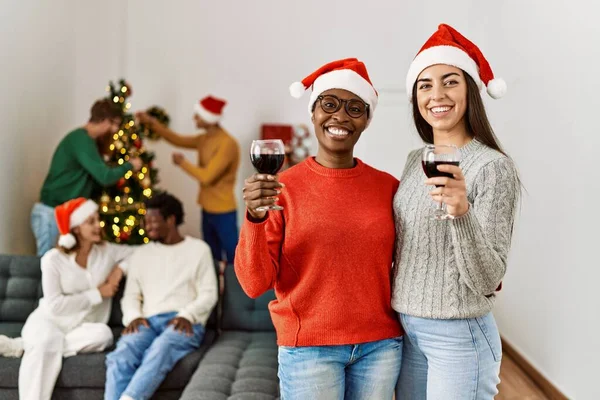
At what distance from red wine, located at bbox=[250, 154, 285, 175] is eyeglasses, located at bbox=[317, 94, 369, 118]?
1.01 feet

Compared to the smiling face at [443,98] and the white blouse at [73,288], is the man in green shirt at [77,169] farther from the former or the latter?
the smiling face at [443,98]

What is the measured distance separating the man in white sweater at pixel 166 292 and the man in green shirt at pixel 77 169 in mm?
1155

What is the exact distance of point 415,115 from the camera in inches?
79.7

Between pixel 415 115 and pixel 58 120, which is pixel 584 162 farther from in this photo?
pixel 58 120

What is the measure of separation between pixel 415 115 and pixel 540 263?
2.25 meters

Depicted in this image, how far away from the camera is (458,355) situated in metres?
1.73

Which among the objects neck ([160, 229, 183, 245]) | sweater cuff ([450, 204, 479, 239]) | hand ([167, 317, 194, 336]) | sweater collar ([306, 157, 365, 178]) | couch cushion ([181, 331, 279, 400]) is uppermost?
sweater collar ([306, 157, 365, 178])

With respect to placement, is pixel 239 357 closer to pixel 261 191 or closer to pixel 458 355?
pixel 458 355

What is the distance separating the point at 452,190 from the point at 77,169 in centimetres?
373

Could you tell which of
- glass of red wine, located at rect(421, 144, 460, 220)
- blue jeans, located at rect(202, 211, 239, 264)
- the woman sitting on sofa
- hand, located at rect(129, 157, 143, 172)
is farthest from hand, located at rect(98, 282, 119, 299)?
glass of red wine, located at rect(421, 144, 460, 220)

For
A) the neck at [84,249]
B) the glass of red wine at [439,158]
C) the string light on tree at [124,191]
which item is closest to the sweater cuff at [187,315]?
the neck at [84,249]

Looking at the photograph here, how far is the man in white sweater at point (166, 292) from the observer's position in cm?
330

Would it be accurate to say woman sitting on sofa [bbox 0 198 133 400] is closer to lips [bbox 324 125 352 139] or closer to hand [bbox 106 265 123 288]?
hand [bbox 106 265 123 288]

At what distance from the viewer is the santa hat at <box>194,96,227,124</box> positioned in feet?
18.3
